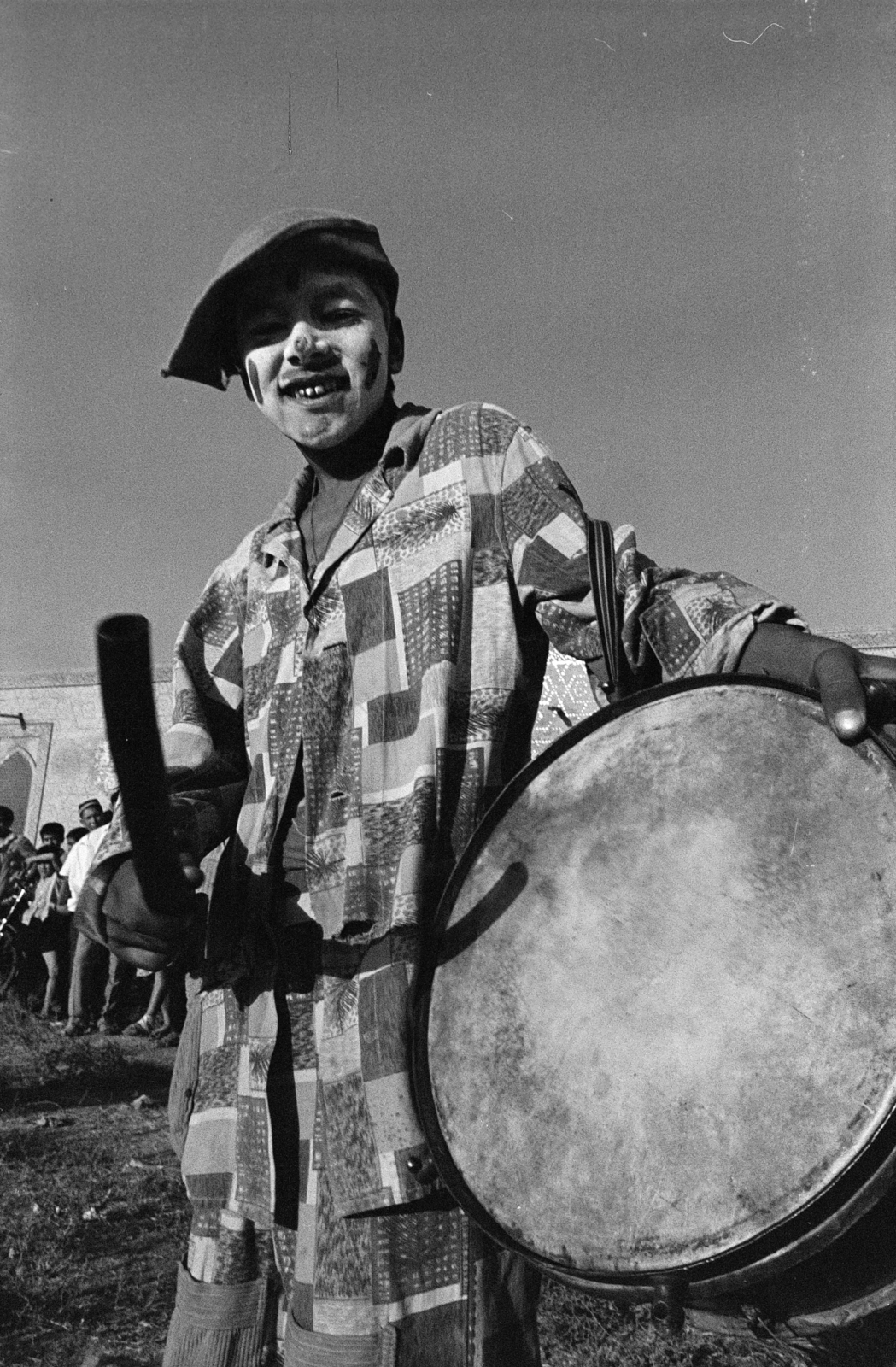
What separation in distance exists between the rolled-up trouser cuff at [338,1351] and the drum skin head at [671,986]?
0.78 ft

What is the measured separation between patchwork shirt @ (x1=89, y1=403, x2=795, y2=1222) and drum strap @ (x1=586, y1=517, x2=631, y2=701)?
0.01m

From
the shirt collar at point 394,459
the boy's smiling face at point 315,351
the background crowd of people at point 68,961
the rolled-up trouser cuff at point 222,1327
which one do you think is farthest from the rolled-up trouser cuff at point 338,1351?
the background crowd of people at point 68,961

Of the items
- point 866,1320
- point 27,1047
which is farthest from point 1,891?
point 866,1320

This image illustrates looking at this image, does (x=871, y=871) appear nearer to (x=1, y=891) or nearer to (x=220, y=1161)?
(x=220, y=1161)

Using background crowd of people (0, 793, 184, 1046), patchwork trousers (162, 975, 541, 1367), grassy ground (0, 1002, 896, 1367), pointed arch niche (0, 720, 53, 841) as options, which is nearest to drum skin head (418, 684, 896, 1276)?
patchwork trousers (162, 975, 541, 1367)

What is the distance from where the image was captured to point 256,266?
68.9 inches

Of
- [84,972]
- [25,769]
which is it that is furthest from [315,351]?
[25,769]

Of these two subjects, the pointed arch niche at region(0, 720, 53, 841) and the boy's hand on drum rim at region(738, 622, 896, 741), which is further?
the pointed arch niche at region(0, 720, 53, 841)

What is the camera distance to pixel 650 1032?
1.26m

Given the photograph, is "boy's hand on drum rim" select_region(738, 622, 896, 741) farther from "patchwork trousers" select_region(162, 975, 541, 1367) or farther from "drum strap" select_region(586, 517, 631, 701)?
"patchwork trousers" select_region(162, 975, 541, 1367)

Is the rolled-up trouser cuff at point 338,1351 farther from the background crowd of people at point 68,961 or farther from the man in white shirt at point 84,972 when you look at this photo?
the man in white shirt at point 84,972

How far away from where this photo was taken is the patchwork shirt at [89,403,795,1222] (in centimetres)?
142

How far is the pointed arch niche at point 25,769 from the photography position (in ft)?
61.9

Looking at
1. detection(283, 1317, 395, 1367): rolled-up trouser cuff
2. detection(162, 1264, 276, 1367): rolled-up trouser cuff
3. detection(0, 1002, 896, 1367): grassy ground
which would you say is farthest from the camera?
detection(0, 1002, 896, 1367): grassy ground
